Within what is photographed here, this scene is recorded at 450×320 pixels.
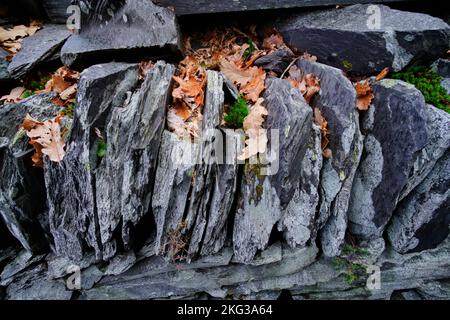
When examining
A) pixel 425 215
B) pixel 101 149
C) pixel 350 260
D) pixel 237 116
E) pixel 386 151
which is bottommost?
pixel 350 260

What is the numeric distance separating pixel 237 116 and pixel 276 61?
1.26 meters

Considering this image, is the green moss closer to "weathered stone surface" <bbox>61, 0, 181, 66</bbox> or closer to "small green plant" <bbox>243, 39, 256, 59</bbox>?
"small green plant" <bbox>243, 39, 256, 59</bbox>

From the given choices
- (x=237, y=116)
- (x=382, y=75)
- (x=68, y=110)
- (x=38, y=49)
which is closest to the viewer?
(x=237, y=116)

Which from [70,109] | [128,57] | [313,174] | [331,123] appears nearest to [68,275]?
[70,109]

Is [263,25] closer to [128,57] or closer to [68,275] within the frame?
[128,57]

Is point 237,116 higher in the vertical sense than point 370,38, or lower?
lower

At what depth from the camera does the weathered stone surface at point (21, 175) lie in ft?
11.4

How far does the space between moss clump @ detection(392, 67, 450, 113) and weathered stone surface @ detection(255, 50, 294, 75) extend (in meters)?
1.41

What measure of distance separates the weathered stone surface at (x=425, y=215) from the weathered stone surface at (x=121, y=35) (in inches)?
140

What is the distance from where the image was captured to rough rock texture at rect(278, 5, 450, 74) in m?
3.89

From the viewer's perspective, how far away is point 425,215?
3.74 m

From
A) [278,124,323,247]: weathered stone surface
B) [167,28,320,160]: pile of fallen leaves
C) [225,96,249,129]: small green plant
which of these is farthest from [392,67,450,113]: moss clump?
[225,96,249,129]: small green plant

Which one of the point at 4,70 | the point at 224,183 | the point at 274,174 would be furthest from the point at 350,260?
the point at 4,70

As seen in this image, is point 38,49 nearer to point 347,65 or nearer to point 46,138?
point 46,138
